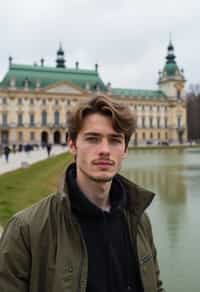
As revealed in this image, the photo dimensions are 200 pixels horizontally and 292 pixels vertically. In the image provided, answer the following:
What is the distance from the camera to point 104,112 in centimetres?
194

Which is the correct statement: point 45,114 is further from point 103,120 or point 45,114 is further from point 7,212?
point 103,120

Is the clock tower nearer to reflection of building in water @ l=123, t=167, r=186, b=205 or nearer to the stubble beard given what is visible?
reflection of building in water @ l=123, t=167, r=186, b=205

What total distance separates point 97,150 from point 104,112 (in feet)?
0.61

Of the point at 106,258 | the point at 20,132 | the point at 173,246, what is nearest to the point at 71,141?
the point at 106,258

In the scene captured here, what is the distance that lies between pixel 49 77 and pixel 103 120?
79.8 meters

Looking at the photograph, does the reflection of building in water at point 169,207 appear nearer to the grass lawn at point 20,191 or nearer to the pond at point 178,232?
the pond at point 178,232

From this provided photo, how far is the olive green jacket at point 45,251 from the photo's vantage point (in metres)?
1.71

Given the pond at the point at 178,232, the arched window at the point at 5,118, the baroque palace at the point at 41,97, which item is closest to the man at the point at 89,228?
the pond at the point at 178,232

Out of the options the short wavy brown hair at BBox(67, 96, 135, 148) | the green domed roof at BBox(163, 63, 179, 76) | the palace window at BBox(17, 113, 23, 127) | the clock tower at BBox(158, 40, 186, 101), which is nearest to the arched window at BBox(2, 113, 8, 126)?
the palace window at BBox(17, 113, 23, 127)

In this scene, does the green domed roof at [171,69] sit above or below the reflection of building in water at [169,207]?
above

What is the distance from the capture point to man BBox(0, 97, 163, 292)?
5.67 ft

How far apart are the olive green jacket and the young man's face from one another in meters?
0.16

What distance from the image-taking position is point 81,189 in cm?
195

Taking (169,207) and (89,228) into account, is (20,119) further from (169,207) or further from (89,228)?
(89,228)
